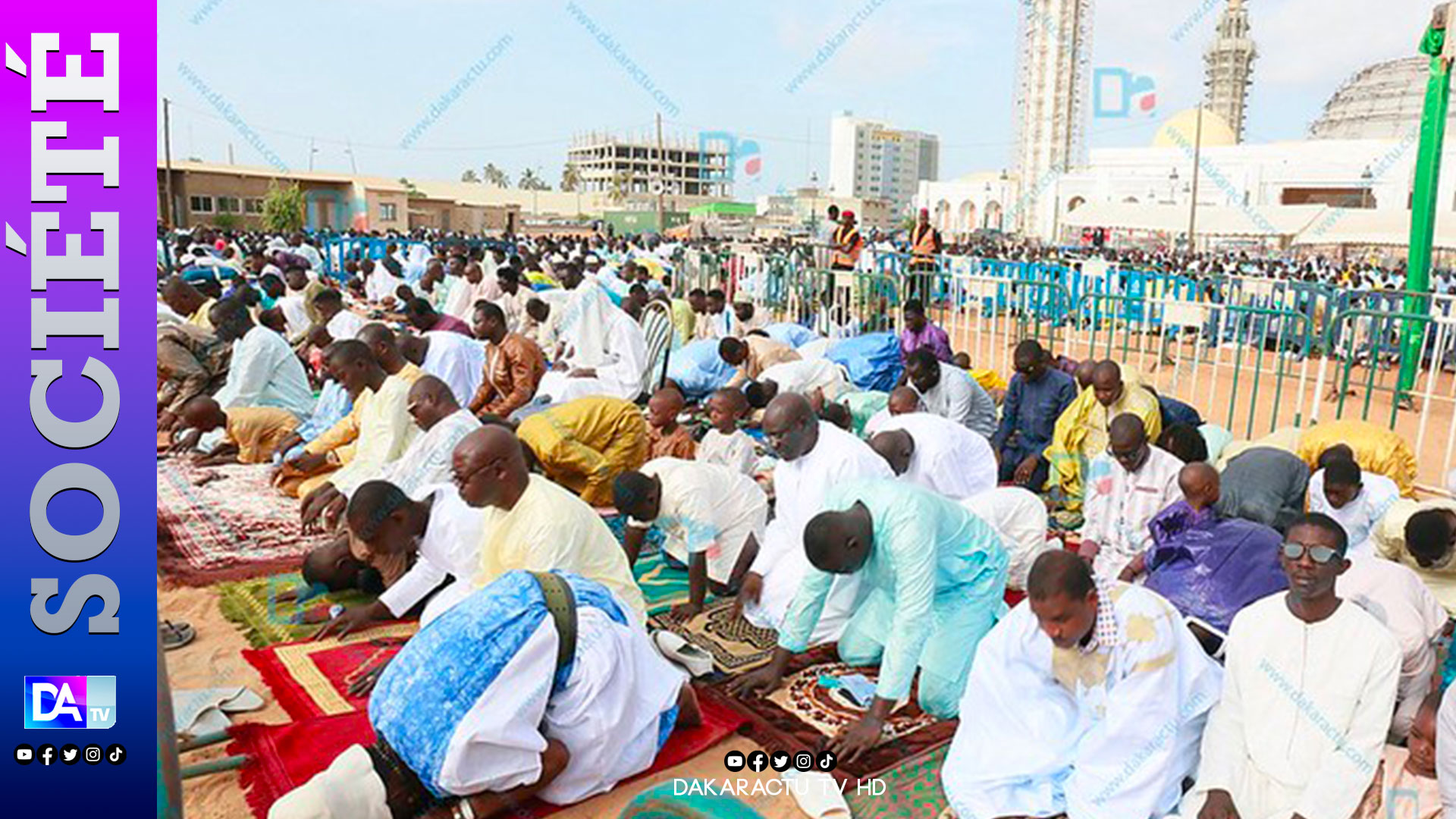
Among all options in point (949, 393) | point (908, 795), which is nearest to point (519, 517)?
point (908, 795)

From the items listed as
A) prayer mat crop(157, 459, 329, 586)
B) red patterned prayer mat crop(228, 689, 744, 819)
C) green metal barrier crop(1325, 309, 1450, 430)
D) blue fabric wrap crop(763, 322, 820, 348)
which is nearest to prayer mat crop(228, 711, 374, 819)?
red patterned prayer mat crop(228, 689, 744, 819)

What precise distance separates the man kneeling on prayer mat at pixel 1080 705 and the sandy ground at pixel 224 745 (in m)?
0.59

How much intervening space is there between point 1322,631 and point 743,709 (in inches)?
70.0

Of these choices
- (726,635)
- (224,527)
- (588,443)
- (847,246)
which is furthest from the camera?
(847,246)

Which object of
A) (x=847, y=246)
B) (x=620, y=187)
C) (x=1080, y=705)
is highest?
(x=620, y=187)

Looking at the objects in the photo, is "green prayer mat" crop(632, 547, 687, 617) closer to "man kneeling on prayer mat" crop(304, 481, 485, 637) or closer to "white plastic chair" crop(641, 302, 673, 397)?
"man kneeling on prayer mat" crop(304, 481, 485, 637)

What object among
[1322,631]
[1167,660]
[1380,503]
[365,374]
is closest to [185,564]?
[365,374]

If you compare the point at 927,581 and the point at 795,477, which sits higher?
the point at 795,477

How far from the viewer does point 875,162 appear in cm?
9712

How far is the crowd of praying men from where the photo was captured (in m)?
2.71

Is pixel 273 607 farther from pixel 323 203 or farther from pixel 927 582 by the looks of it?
pixel 323 203

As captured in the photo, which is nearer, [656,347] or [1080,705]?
[1080,705]

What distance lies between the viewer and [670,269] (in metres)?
15.7

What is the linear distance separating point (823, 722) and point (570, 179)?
247 ft
